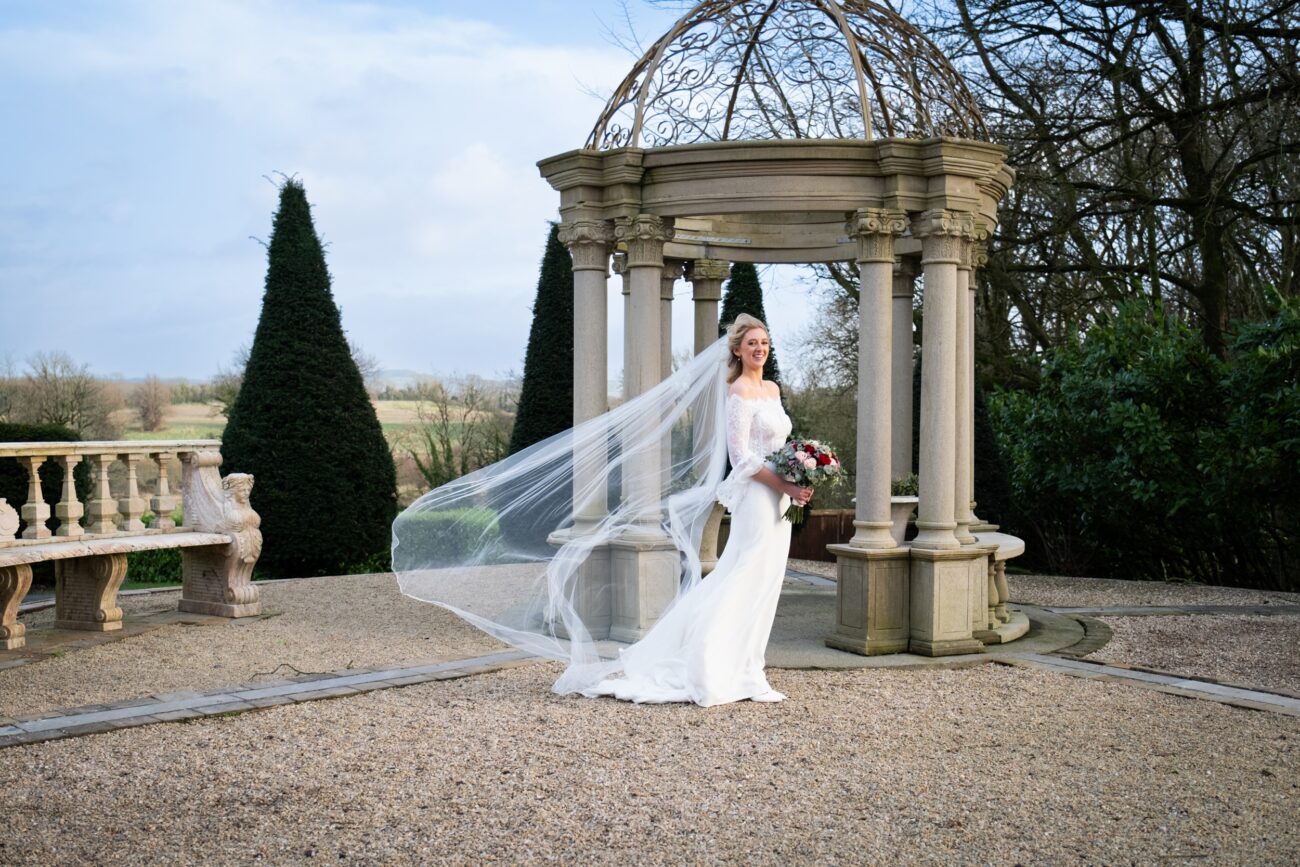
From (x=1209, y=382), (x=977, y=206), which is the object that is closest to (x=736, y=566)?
(x=977, y=206)

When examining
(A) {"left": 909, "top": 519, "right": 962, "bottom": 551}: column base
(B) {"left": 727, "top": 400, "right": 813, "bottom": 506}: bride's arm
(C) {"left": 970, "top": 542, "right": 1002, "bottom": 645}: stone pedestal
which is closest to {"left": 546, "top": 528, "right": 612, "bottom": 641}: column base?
(B) {"left": 727, "top": 400, "right": 813, "bottom": 506}: bride's arm

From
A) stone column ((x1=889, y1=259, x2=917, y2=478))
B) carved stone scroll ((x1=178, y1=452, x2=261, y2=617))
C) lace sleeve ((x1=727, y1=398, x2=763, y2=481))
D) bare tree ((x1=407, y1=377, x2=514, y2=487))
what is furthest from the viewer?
bare tree ((x1=407, y1=377, x2=514, y2=487))

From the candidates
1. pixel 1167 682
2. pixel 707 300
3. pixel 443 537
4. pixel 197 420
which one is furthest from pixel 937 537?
pixel 197 420

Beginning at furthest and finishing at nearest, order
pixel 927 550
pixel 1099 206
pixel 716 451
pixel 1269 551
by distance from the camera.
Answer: pixel 1099 206 → pixel 1269 551 → pixel 927 550 → pixel 716 451

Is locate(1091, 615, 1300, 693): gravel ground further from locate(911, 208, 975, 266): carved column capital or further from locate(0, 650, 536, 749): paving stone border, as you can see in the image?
locate(0, 650, 536, 749): paving stone border

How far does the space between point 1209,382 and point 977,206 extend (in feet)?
19.3

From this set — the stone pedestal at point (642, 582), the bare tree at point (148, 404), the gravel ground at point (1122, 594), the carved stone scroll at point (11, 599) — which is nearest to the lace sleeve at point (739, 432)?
the stone pedestal at point (642, 582)

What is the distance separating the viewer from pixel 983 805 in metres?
4.68

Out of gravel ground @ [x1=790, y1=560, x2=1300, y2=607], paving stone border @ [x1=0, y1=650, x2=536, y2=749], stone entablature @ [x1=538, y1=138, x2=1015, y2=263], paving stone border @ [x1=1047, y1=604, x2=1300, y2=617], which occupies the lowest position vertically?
gravel ground @ [x1=790, y1=560, x2=1300, y2=607]

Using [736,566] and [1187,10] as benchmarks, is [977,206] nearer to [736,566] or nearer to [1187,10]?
[736,566]

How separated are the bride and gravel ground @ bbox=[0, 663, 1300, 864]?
1.26 feet

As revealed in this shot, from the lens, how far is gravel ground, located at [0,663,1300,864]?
4.19 m

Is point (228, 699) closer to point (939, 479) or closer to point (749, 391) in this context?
point (749, 391)

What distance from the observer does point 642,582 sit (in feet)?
26.8
